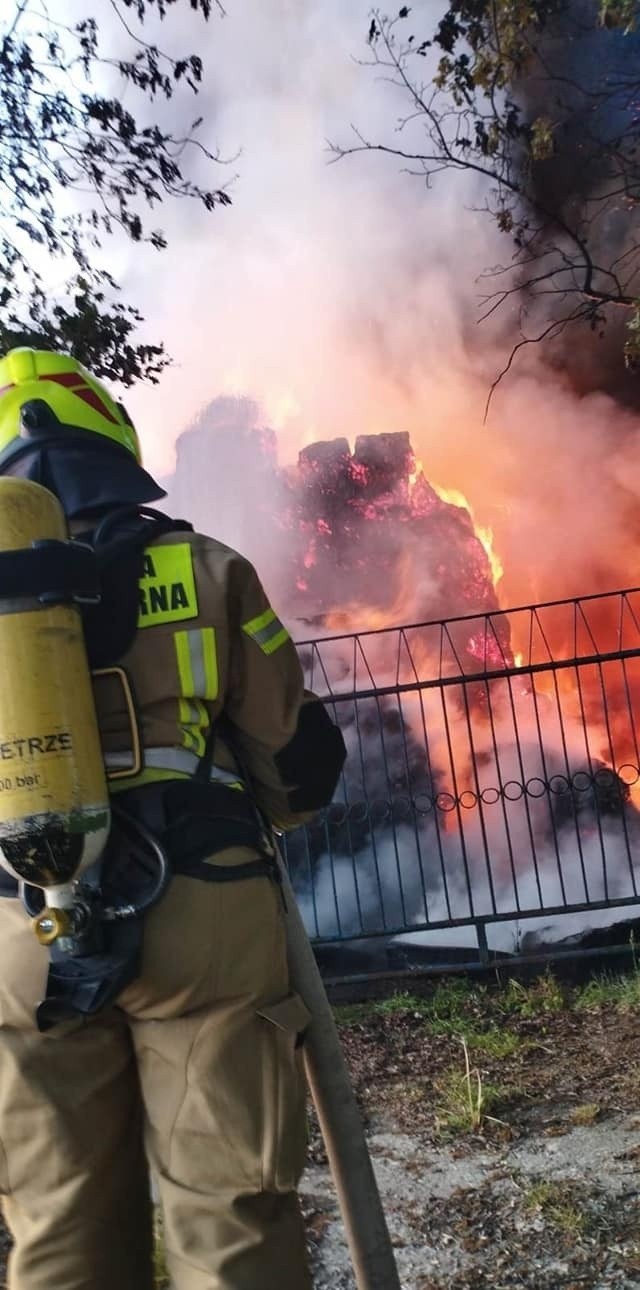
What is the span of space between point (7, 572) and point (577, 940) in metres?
4.80

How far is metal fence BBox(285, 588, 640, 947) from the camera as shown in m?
6.38

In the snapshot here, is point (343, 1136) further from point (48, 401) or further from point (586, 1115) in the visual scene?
point (586, 1115)

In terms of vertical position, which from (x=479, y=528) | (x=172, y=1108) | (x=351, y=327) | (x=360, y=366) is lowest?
(x=172, y=1108)

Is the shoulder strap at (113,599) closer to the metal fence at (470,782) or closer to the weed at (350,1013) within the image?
the weed at (350,1013)

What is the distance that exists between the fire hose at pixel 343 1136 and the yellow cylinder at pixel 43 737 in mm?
521

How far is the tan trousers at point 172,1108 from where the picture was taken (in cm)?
164

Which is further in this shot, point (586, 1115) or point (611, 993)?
point (611, 993)

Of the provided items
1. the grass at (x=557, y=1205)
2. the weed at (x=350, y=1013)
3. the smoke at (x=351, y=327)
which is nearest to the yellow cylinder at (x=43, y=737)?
the grass at (x=557, y=1205)

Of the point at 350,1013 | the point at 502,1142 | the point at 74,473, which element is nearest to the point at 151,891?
the point at 74,473

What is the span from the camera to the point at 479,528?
762cm

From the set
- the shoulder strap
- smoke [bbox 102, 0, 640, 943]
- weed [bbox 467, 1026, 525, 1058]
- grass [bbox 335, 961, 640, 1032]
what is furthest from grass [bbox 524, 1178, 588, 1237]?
smoke [bbox 102, 0, 640, 943]

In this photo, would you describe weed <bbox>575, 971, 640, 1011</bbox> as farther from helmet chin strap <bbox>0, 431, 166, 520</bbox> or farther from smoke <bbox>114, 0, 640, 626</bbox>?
helmet chin strap <bbox>0, 431, 166, 520</bbox>

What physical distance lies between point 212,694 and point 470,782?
5216 mm

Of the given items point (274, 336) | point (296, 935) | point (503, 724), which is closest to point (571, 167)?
point (274, 336)
